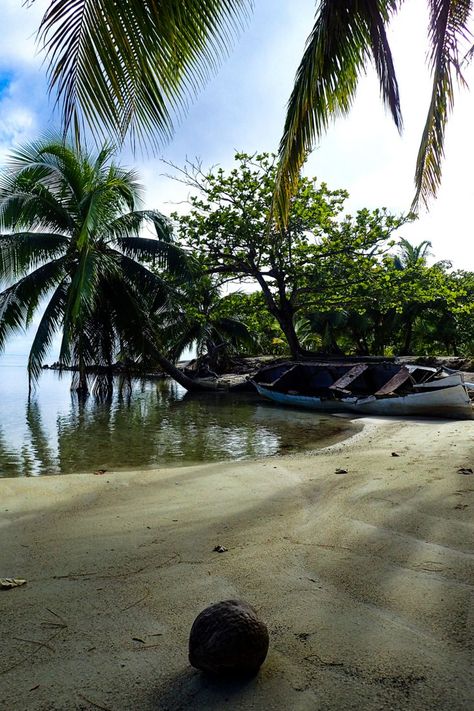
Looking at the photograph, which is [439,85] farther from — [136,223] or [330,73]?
[136,223]

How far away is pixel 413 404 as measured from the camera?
1111cm

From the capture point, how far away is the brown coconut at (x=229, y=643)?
5.58 ft

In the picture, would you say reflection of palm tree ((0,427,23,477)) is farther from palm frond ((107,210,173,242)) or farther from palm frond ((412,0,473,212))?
palm frond ((107,210,173,242))

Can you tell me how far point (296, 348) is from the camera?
22.4m

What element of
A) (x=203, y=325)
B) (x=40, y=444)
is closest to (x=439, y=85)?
(x=40, y=444)

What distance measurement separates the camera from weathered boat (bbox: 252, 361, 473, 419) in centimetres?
1049

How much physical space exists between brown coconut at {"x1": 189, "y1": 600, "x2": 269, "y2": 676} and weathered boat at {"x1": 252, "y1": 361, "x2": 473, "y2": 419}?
381 inches

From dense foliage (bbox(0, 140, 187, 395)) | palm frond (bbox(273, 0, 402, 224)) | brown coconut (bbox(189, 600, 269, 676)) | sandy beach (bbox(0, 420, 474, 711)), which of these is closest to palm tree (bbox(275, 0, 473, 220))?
palm frond (bbox(273, 0, 402, 224))

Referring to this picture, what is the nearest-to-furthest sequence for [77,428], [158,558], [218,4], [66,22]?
[158,558]
[66,22]
[218,4]
[77,428]

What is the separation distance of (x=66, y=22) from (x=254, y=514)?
4.03 metres

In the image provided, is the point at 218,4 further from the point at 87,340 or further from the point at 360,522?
the point at 87,340

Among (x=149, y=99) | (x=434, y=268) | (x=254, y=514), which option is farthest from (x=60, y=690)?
(x=434, y=268)

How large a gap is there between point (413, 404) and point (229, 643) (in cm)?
1038

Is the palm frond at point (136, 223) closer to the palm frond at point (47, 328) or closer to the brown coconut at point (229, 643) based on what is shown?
the palm frond at point (47, 328)
